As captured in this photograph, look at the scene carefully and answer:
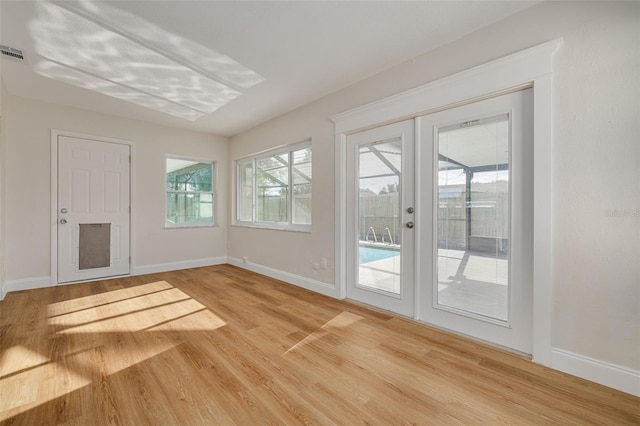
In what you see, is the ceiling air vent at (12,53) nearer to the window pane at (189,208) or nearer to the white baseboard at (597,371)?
the window pane at (189,208)

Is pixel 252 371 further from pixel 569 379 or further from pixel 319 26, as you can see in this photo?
pixel 319 26

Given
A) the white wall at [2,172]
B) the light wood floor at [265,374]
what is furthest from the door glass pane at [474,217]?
the white wall at [2,172]

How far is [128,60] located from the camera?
8.50 feet

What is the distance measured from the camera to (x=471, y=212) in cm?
229

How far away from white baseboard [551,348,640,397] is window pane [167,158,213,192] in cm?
540

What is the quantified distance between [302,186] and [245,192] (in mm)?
1753

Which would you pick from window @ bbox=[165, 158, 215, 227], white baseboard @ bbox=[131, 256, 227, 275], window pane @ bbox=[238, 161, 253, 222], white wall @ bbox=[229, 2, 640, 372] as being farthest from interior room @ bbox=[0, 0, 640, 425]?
window pane @ bbox=[238, 161, 253, 222]

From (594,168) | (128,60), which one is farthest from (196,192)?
(594,168)

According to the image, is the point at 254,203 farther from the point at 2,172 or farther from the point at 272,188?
the point at 2,172

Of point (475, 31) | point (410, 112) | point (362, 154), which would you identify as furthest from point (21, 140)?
point (475, 31)

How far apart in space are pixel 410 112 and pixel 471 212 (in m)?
1.09

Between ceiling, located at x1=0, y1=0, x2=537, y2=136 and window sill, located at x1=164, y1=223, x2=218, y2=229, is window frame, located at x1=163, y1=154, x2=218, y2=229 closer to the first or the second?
window sill, located at x1=164, y1=223, x2=218, y2=229

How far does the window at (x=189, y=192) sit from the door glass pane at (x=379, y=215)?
3463mm

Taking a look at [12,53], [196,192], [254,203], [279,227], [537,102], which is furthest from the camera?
[196,192]
